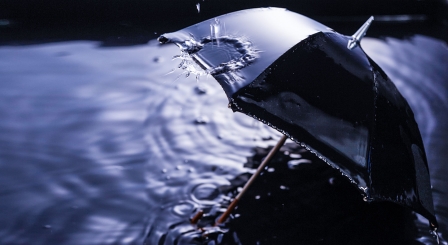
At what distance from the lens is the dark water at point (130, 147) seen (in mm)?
2529

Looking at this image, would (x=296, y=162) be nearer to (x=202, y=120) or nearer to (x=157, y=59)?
(x=202, y=120)

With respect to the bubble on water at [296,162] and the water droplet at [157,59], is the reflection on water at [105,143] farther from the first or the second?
the bubble on water at [296,162]

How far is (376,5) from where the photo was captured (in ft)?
16.2

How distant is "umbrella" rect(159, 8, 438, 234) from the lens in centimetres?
199

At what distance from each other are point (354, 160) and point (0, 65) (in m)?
2.98

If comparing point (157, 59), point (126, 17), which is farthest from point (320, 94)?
point (126, 17)

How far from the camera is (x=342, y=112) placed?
2062 mm

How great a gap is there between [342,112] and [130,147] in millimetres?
1530

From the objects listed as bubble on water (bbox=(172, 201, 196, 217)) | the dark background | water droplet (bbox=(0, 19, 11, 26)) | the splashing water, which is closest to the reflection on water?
bubble on water (bbox=(172, 201, 196, 217))

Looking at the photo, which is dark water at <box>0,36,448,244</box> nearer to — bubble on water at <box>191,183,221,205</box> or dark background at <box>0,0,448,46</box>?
Result: bubble on water at <box>191,183,221,205</box>

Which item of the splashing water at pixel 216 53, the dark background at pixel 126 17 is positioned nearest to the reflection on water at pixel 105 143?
the dark background at pixel 126 17

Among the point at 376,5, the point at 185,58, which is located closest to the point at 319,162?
the point at 185,58

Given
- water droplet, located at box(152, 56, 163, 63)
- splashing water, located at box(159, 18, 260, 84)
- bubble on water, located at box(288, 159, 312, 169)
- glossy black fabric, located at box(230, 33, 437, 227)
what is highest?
splashing water, located at box(159, 18, 260, 84)

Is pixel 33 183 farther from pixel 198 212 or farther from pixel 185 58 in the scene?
pixel 185 58
